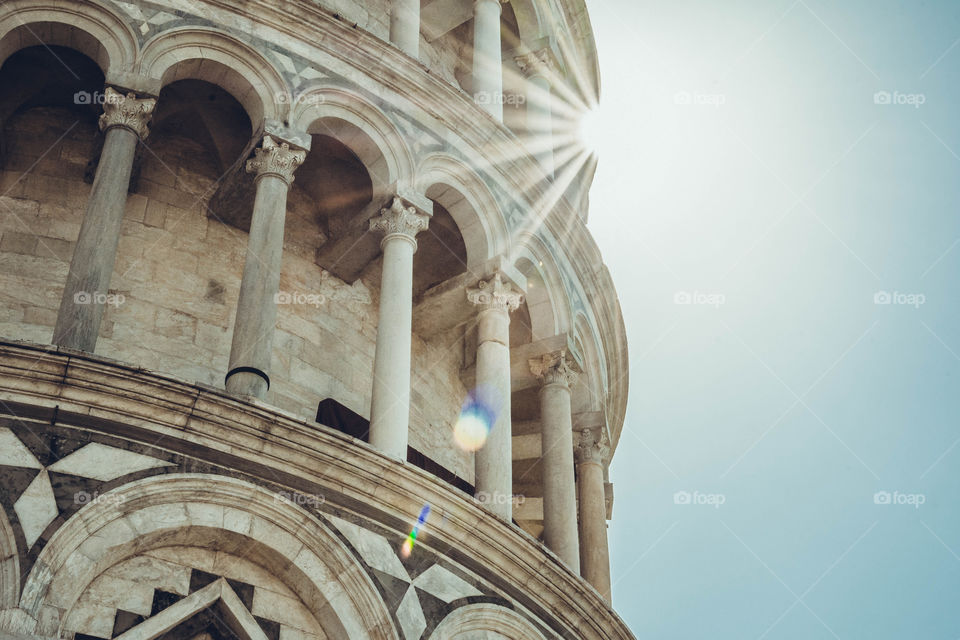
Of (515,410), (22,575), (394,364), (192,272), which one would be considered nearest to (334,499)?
(394,364)

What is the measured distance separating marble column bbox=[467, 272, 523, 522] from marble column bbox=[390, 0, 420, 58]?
346 centimetres

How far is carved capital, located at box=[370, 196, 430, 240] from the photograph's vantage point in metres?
14.9

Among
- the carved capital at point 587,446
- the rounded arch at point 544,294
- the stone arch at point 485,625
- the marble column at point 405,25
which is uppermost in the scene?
the marble column at point 405,25

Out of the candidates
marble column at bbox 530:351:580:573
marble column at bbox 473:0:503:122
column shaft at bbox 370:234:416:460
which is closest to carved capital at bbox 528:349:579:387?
marble column at bbox 530:351:580:573

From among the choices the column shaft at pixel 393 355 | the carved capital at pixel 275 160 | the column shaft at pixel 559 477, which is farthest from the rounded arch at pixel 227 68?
the column shaft at pixel 559 477

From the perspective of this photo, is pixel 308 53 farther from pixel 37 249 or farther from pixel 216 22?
pixel 37 249

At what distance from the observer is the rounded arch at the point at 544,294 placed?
1717cm

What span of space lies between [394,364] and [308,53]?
4062 millimetres

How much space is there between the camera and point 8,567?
10.0 m

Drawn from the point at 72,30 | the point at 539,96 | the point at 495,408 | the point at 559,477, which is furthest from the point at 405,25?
the point at 559,477

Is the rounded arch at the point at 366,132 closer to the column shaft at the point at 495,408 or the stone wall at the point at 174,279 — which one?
the stone wall at the point at 174,279

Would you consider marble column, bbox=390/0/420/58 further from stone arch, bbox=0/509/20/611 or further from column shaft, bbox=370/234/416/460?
stone arch, bbox=0/509/20/611

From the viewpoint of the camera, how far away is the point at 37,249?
46.0ft

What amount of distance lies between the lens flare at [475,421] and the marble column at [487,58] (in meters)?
3.92
